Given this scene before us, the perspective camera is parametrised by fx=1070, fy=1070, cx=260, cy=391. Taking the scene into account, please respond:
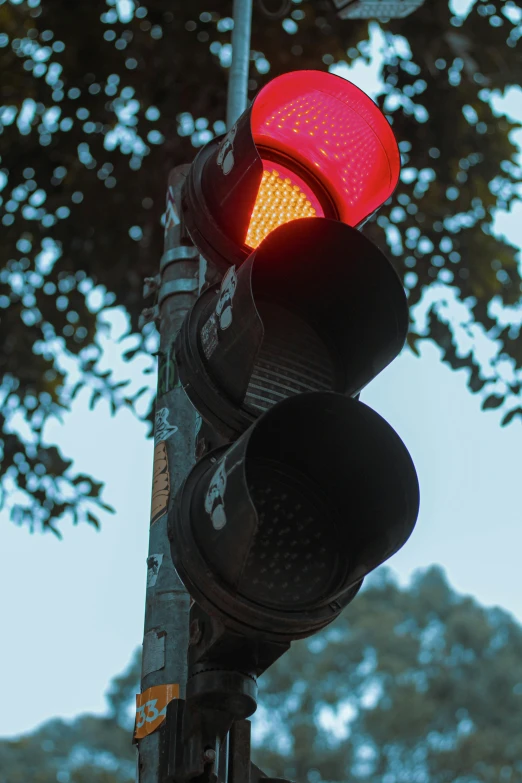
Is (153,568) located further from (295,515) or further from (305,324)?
(305,324)

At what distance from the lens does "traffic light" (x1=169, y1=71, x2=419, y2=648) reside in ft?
5.65

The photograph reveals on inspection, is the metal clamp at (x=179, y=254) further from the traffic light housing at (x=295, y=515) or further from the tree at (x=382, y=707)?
the tree at (x=382, y=707)

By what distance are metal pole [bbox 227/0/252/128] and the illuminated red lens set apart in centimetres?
27

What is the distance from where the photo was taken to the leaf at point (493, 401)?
6637 millimetres

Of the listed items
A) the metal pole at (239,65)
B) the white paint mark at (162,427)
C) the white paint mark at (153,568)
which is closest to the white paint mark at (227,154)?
the metal pole at (239,65)

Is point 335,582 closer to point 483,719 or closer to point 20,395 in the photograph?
point 20,395

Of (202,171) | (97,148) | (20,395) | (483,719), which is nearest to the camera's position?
(202,171)

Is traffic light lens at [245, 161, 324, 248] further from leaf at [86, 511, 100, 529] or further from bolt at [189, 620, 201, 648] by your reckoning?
leaf at [86, 511, 100, 529]

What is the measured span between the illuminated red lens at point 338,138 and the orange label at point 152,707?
1.13m

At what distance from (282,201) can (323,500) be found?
2.58ft

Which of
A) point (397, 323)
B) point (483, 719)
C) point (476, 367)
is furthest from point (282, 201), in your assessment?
point (483, 719)

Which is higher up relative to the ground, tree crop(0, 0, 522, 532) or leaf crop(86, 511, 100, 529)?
tree crop(0, 0, 522, 532)

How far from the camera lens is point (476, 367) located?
6703mm

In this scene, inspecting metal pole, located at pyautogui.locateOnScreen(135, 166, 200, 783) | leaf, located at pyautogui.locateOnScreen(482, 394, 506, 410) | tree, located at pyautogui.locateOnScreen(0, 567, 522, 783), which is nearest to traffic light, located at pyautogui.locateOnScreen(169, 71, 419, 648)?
metal pole, located at pyautogui.locateOnScreen(135, 166, 200, 783)
